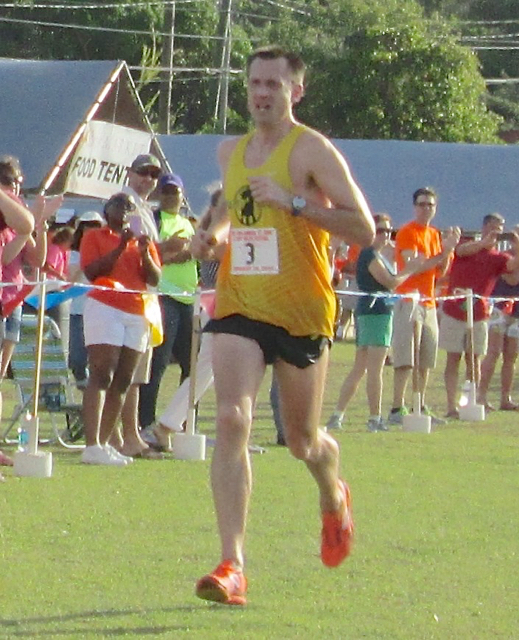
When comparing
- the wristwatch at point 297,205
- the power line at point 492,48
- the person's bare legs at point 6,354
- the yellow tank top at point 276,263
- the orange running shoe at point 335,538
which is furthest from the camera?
the power line at point 492,48

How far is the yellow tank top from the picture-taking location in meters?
6.04

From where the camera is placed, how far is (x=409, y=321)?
14.5m

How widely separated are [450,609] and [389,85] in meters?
44.6

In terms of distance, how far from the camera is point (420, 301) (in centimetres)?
1455

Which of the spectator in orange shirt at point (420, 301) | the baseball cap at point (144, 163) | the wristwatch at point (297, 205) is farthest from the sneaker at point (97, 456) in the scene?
the wristwatch at point (297, 205)

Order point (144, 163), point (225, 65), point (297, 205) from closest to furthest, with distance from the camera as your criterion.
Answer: point (297, 205) → point (144, 163) → point (225, 65)

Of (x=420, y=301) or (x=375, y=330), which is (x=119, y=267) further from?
(x=420, y=301)

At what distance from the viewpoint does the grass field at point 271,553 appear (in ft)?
18.9

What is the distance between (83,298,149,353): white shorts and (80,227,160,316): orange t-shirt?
55mm

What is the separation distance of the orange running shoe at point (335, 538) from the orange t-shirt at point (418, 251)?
8.02 meters

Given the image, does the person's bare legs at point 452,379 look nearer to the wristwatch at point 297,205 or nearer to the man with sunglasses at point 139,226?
the man with sunglasses at point 139,226

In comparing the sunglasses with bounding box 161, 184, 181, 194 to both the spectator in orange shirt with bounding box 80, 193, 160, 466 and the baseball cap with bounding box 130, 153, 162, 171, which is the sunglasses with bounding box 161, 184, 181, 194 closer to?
the baseball cap with bounding box 130, 153, 162, 171

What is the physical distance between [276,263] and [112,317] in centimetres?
470

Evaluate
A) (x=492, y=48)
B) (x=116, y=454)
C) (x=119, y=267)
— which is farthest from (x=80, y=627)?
(x=492, y=48)
